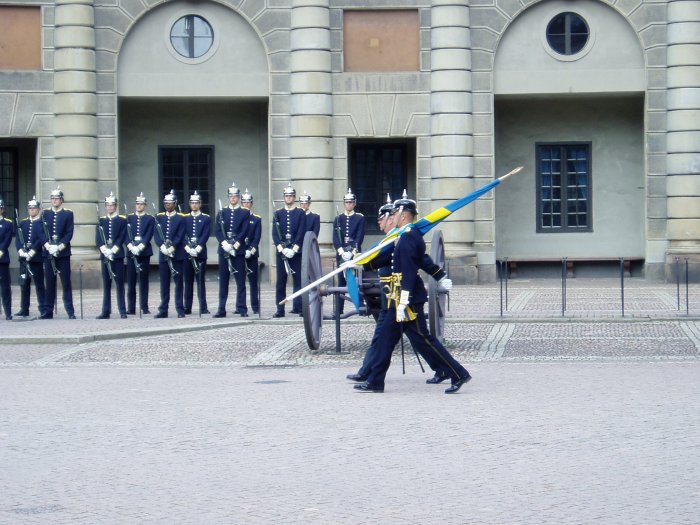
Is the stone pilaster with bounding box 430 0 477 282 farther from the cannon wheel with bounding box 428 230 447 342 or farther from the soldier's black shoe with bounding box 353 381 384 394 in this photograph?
the soldier's black shoe with bounding box 353 381 384 394

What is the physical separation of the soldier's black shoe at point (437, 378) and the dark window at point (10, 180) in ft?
65.7

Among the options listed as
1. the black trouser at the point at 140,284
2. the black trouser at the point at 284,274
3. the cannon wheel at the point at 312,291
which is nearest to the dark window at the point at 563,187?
the black trouser at the point at 284,274

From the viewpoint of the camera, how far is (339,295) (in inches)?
670

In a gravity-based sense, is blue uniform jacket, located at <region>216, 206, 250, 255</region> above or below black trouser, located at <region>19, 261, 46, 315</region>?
above

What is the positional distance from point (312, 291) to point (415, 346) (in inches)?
135

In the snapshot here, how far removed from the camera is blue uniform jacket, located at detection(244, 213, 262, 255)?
74.8 ft

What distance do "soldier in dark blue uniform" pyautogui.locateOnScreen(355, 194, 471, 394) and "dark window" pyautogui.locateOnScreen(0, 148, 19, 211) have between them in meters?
20.2

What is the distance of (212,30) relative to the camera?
30688 millimetres

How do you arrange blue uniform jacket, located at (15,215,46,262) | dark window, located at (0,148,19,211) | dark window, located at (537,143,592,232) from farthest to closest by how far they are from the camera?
dark window, located at (537,143,592,232) → dark window, located at (0,148,19,211) → blue uniform jacket, located at (15,215,46,262)

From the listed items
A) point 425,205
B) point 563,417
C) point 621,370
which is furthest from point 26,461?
point 425,205

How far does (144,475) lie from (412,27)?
22.3 metres

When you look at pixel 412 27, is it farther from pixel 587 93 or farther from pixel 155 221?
pixel 155 221

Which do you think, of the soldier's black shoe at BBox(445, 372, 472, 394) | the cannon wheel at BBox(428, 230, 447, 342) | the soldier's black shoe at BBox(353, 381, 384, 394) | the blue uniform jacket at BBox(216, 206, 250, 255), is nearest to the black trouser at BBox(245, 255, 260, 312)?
the blue uniform jacket at BBox(216, 206, 250, 255)

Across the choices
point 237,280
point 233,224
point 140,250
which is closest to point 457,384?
point 237,280
